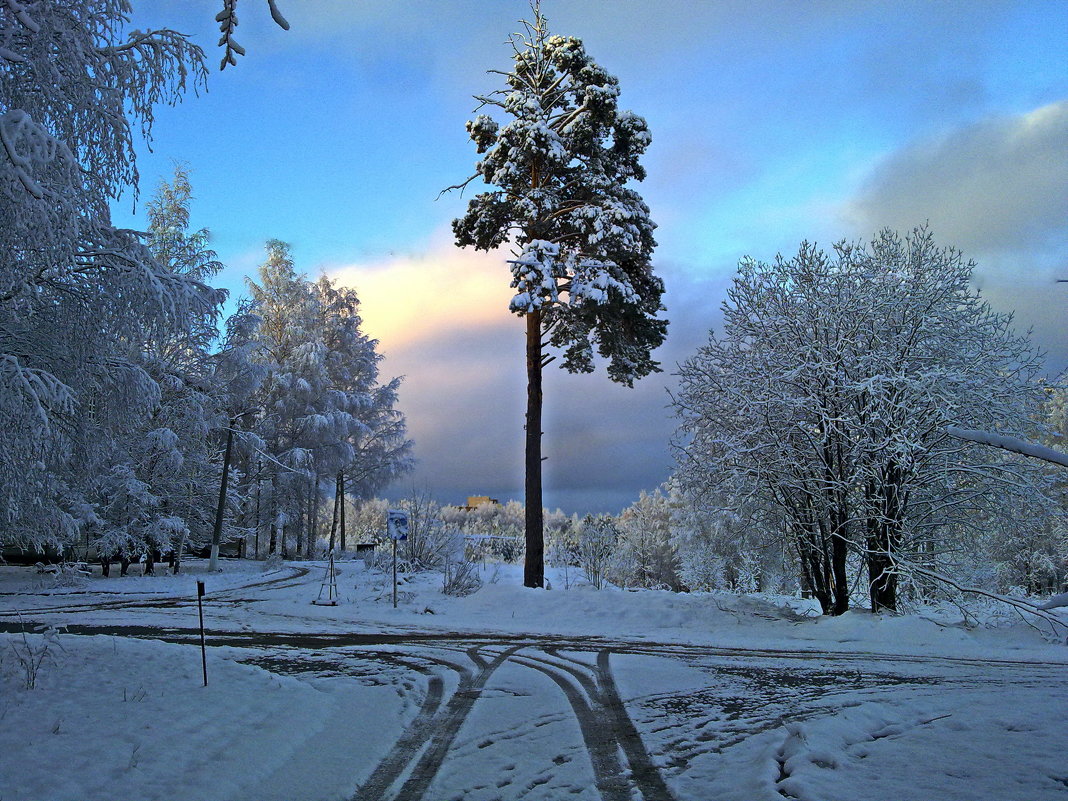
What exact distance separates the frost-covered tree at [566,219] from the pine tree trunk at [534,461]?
0.03 meters

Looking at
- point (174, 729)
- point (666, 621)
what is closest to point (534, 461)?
point (666, 621)

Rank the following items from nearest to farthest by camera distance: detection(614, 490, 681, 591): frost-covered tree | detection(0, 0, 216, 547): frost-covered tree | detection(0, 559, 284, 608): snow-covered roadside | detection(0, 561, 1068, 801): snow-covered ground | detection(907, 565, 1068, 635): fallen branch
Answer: detection(0, 561, 1068, 801): snow-covered ground < detection(0, 0, 216, 547): frost-covered tree < detection(907, 565, 1068, 635): fallen branch < detection(0, 559, 284, 608): snow-covered roadside < detection(614, 490, 681, 591): frost-covered tree

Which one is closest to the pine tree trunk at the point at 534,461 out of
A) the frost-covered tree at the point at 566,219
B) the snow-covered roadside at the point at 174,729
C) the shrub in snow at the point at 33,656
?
the frost-covered tree at the point at 566,219

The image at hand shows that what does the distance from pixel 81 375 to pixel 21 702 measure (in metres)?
3.57

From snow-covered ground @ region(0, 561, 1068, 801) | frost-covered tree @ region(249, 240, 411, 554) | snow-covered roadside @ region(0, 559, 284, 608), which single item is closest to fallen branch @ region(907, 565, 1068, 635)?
snow-covered ground @ region(0, 561, 1068, 801)

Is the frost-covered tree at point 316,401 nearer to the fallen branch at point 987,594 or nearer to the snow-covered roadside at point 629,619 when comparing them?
the snow-covered roadside at point 629,619

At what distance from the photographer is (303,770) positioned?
5121 millimetres

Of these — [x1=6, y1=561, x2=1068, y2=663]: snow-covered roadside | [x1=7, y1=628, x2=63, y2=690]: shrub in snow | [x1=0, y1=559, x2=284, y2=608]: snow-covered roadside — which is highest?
[x1=7, y1=628, x2=63, y2=690]: shrub in snow

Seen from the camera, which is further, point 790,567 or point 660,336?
point 660,336

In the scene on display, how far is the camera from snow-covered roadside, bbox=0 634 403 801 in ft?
15.2

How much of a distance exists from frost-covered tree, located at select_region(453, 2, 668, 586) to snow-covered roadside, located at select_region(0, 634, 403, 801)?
1228 centimetres

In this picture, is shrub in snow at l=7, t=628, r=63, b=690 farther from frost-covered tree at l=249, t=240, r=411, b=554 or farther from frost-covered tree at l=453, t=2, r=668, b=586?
frost-covered tree at l=249, t=240, r=411, b=554

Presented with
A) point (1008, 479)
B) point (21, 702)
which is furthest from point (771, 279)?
point (21, 702)

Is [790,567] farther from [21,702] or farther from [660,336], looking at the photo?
[21,702]
